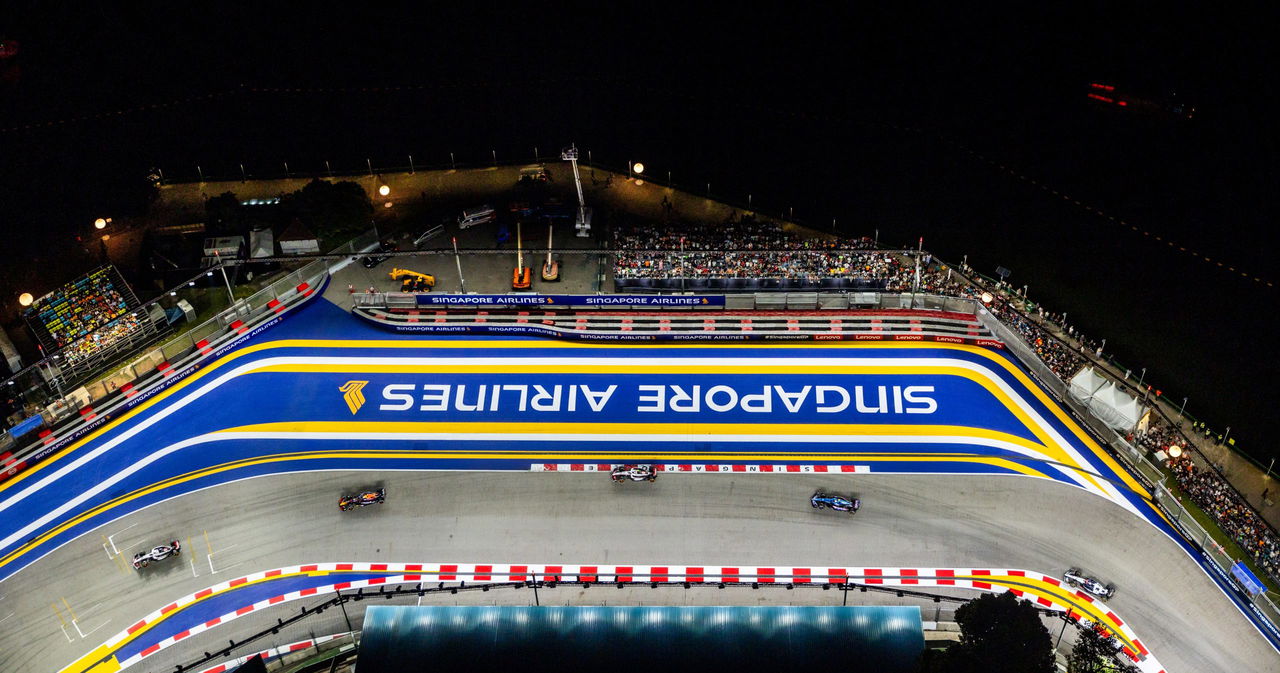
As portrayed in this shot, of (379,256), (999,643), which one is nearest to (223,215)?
(379,256)

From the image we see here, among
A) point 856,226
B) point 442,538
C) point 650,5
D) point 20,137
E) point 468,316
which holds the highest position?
point 650,5

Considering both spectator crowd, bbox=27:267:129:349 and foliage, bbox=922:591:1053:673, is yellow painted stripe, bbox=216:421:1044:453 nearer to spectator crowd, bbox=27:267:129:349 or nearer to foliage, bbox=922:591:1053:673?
spectator crowd, bbox=27:267:129:349

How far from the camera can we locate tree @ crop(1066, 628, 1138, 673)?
50.1 meters

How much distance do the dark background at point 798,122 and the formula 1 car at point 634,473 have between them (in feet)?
77.2

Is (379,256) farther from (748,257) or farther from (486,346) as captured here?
(748,257)

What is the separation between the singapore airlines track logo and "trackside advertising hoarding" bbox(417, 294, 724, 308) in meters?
7.16

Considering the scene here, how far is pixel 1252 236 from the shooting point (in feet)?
193

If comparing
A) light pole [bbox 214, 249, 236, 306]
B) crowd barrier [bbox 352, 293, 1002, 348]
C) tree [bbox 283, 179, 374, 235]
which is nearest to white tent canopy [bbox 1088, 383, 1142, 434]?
crowd barrier [bbox 352, 293, 1002, 348]

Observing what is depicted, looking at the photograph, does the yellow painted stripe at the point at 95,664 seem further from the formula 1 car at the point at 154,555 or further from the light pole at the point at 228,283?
the light pole at the point at 228,283

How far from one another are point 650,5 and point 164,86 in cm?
3294

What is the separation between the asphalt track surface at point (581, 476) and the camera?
58.4m

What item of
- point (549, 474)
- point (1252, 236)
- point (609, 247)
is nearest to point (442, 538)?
point (549, 474)

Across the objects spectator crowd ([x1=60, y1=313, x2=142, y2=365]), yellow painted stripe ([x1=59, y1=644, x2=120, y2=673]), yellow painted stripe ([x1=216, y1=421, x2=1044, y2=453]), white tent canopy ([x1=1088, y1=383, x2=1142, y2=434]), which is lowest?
yellow painted stripe ([x1=59, y1=644, x2=120, y2=673])

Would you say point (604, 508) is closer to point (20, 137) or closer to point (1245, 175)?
point (1245, 175)
